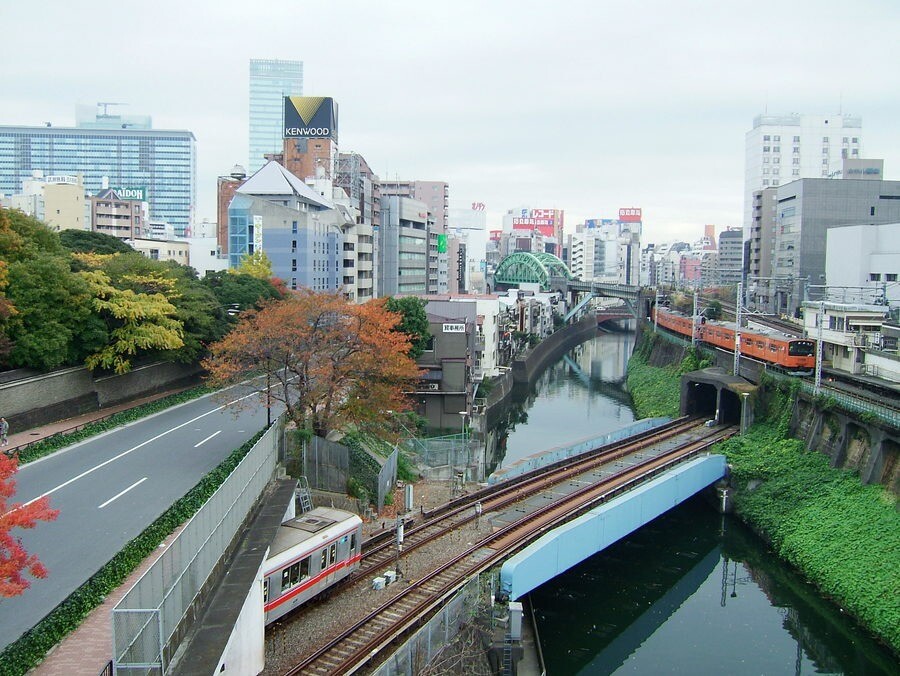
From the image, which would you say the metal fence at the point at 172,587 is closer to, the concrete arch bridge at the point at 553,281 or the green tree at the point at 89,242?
the green tree at the point at 89,242

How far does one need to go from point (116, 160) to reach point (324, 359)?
13521 cm

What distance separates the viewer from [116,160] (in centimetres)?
14275

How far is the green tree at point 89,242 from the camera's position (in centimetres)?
4234

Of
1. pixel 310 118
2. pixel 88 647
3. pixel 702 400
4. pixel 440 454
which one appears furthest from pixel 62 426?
pixel 310 118

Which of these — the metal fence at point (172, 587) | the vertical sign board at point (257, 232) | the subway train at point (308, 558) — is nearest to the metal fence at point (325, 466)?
the subway train at point (308, 558)

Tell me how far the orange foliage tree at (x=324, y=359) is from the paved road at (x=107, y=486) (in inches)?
85.0

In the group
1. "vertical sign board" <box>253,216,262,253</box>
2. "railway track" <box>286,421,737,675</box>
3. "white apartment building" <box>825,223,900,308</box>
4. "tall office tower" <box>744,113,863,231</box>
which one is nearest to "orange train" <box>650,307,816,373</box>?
"railway track" <box>286,421,737,675</box>

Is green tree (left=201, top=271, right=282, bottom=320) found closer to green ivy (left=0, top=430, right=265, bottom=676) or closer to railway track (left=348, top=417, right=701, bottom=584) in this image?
railway track (left=348, top=417, right=701, bottom=584)

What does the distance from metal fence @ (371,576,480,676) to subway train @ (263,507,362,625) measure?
2370 mm

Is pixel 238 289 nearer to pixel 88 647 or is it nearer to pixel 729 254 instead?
pixel 88 647

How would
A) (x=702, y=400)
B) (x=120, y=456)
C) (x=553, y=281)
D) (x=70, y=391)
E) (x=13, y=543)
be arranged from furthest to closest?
(x=553, y=281) → (x=702, y=400) → (x=70, y=391) → (x=120, y=456) → (x=13, y=543)

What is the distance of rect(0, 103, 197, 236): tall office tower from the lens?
13650cm

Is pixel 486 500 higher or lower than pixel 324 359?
lower

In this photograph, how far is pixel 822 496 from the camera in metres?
25.0
